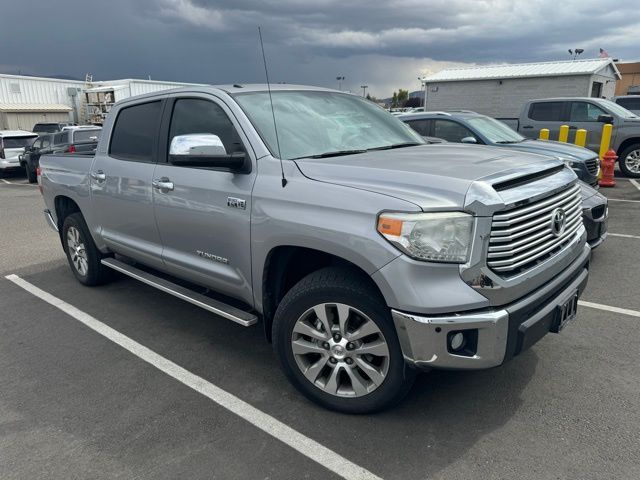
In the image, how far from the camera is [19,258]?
22.2 feet

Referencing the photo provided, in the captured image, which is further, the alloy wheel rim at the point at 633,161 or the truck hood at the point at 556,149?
the alloy wheel rim at the point at 633,161

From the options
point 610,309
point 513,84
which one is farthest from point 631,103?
point 610,309

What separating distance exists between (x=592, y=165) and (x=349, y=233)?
667cm

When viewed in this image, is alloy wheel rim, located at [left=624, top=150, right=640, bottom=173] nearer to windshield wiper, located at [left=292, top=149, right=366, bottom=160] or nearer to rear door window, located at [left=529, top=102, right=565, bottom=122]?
rear door window, located at [left=529, top=102, right=565, bottom=122]

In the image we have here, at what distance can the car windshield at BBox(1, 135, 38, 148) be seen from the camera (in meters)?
17.3

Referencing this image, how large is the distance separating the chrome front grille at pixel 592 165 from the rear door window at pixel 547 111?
18.2 feet

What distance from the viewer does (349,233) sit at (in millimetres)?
2633

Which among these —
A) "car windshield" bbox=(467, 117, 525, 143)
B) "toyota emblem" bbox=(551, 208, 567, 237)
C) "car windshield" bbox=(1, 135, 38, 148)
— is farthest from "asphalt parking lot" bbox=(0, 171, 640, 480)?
"car windshield" bbox=(1, 135, 38, 148)

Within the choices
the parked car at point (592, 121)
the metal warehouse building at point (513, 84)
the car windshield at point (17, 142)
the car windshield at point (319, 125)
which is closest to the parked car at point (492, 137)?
the car windshield at point (319, 125)

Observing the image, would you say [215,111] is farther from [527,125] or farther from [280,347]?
[527,125]

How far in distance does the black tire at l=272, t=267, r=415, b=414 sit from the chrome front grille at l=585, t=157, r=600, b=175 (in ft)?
20.6

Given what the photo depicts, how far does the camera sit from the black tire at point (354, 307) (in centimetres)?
267

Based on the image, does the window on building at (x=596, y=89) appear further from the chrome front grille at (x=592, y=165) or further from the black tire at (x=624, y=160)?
the chrome front grille at (x=592, y=165)

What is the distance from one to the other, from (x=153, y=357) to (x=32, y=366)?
86 cm
